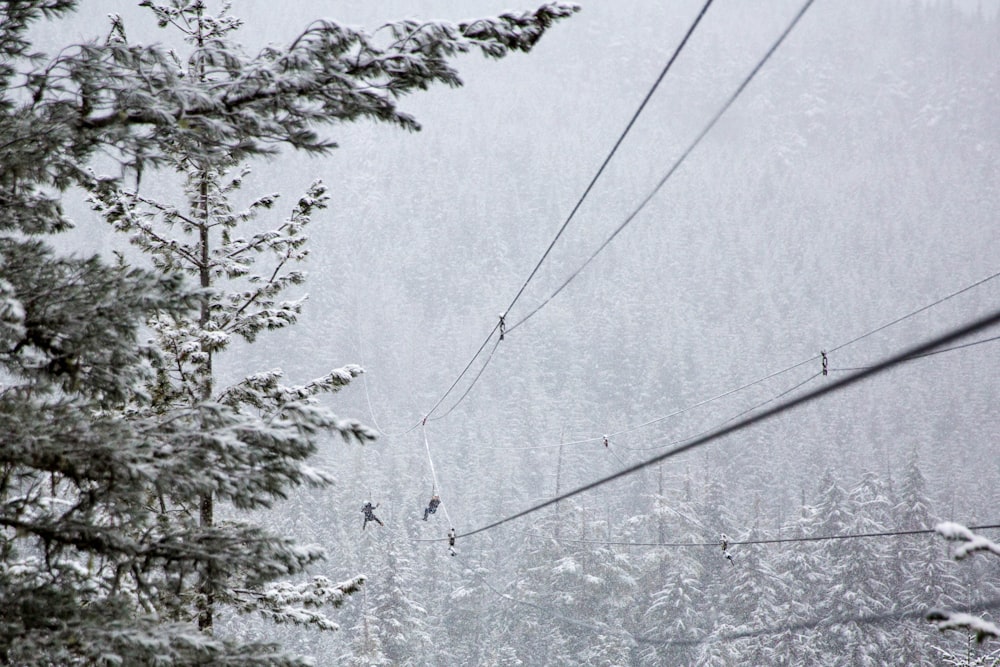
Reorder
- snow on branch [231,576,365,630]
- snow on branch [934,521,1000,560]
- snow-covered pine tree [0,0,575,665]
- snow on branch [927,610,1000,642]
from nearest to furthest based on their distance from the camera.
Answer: snow on branch [927,610,1000,642], snow on branch [934,521,1000,560], snow-covered pine tree [0,0,575,665], snow on branch [231,576,365,630]

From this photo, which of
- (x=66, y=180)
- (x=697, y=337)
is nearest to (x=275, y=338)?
(x=697, y=337)

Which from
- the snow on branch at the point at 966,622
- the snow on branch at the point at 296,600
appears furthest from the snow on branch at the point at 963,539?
the snow on branch at the point at 296,600

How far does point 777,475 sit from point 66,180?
372 feet

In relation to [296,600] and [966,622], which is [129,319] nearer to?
[966,622]

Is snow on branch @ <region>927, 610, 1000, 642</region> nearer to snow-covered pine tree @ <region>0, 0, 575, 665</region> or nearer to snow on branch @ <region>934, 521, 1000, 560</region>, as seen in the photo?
snow on branch @ <region>934, 521, 1000, 560</region>

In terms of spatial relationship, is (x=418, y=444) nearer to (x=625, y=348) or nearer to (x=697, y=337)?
→ (x=625, y=348)

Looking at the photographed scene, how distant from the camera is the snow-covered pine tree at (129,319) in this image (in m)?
3.75

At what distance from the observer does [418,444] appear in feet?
402

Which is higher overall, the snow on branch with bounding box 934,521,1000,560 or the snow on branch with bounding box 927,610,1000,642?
the snow on branch with bounding box 934,521,1000,560

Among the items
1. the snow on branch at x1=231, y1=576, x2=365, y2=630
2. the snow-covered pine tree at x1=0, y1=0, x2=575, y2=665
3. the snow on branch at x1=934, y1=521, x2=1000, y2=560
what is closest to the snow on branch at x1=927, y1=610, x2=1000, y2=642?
the snow on branch at x1=934, y1=521, x2=1000, y2=560

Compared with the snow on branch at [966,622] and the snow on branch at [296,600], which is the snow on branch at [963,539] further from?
the snow on branch at [296,600]

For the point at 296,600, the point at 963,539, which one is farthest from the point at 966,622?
the point at 296,600

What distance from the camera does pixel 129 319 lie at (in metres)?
4.07

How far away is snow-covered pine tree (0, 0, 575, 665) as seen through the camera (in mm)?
3746
